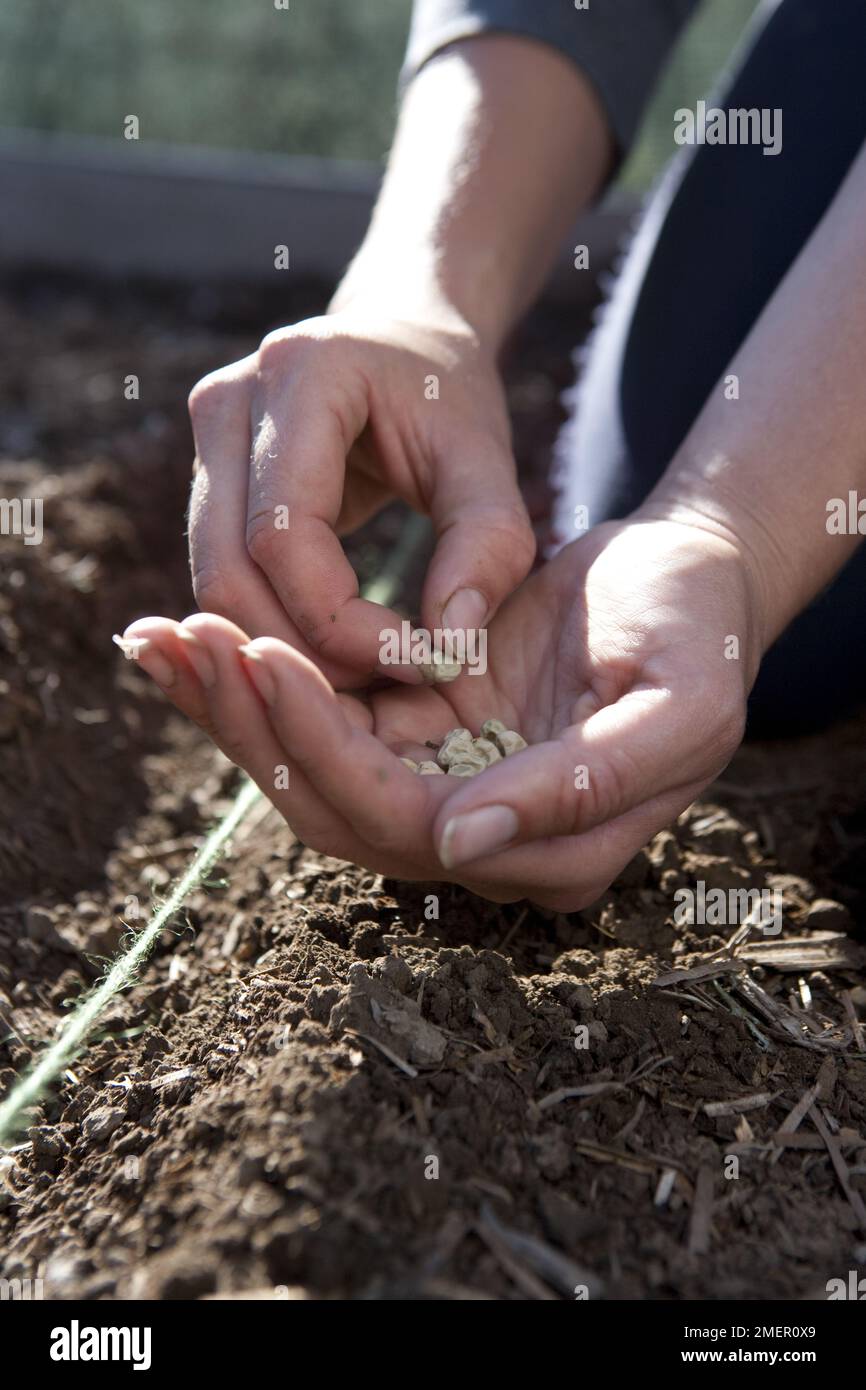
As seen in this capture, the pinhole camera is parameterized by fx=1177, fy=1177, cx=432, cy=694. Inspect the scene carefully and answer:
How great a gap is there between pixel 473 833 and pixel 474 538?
17.2 inches

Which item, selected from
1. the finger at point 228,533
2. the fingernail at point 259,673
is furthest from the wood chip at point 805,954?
the fingernail at point 259,673

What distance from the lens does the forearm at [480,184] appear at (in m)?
1.83

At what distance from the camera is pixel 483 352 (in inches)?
70.1

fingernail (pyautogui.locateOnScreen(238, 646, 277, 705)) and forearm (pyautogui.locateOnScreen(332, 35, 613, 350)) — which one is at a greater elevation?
forearm (pyautogui.locateOnScreen(332, 35, 613, 350))

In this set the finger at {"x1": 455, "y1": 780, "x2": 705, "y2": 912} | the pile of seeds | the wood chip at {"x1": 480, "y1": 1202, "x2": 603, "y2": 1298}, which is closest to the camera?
the wood chip at {"x1": 480, "y1": 1202, "x2": 603, "y2": 1298}

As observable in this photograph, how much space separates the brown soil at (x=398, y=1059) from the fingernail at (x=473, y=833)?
0.79 ft

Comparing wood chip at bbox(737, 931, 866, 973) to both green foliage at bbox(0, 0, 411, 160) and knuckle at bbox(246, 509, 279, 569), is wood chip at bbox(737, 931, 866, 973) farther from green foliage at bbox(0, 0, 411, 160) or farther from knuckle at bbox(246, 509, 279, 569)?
green foliage at bbox(0, 0, 411, 160)

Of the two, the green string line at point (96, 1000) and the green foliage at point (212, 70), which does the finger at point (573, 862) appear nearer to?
the green string line at point (96, 1000)

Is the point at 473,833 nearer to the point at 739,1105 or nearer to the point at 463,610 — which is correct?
the point at 463,610

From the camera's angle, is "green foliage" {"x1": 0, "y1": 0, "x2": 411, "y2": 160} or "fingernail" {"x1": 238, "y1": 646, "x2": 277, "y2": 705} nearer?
"fingernail" {"x1": 238, "y1": 646, "x2": 277, "y2": 705}

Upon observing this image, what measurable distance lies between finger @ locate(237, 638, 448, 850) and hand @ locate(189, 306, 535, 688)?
0.21m

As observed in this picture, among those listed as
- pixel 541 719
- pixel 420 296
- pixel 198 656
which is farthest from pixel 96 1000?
pixel 420 296

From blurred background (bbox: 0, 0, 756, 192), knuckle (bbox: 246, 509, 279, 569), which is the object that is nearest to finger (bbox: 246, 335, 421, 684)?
knuckle (bbox: 246, 509, 279, 569)

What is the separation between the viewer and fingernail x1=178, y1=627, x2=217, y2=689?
1.20m
